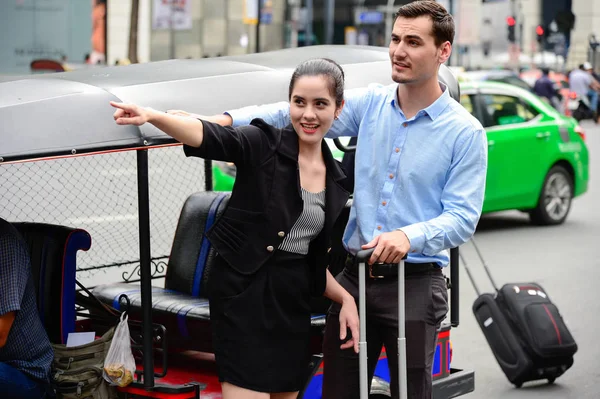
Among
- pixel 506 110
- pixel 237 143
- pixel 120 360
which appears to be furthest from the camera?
pixel 506 110

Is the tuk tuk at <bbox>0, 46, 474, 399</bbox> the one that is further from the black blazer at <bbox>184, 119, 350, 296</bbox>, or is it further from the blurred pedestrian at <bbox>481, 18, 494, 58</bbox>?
the blurred pedestrian at <bbox>481, 18, 494, 58</bbox>

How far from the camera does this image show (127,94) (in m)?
4.20

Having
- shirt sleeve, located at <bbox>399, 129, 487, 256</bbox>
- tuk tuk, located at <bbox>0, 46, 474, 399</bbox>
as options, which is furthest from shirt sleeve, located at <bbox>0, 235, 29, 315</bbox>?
shirt sleeve, located at <bbox>399, 129, 487, 256</bbox>

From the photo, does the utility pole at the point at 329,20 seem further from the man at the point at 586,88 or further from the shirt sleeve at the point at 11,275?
the shirt sleeve at the point at 11,275

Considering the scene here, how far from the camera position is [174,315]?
548 centimetres

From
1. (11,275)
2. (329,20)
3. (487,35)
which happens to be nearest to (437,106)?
(11,275)

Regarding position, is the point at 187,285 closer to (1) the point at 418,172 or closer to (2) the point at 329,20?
(1) the point at 418,172

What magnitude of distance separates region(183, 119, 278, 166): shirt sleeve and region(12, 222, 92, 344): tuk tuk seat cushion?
146cm

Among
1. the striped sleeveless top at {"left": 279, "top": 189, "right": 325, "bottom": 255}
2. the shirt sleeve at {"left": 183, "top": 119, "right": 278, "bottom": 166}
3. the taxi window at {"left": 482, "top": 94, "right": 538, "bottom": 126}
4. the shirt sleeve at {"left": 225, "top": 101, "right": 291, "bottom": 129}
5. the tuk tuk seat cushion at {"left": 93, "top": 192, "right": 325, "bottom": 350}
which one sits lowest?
the tuk tuk seat cushion at {"left": 93, "top": 192, "right": 325, "bottom": 350}

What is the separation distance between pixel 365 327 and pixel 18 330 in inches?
57.7

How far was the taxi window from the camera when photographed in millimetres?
12672

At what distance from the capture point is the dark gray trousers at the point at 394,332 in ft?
13.0

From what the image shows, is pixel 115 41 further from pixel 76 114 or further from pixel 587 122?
pixel 76 114

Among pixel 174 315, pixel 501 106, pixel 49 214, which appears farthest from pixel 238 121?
pixel 501 106
